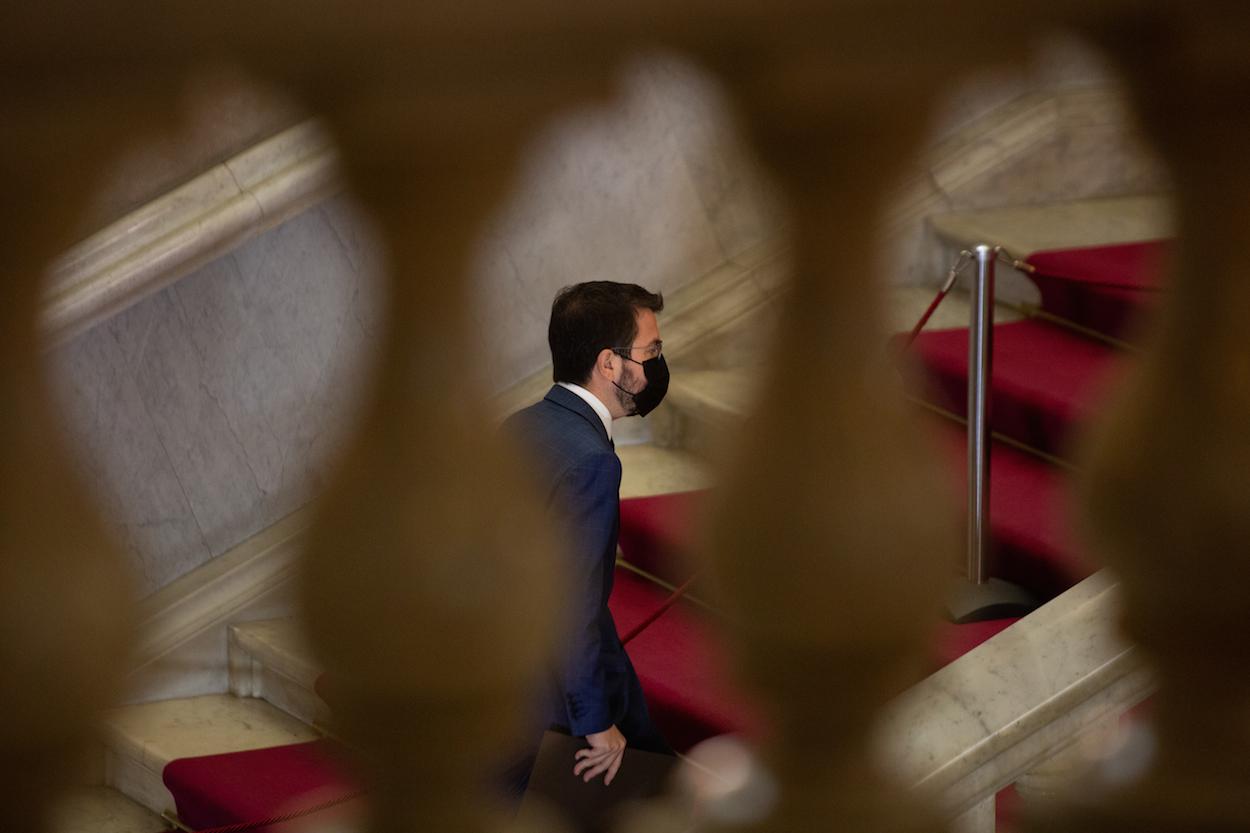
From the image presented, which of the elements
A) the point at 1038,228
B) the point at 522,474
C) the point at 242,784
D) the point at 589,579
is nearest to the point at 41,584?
the point at 522,474

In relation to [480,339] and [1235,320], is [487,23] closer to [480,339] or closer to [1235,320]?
[480,339]

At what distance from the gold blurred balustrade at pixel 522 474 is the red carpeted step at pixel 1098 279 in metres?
2.63

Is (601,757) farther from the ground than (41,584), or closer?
closer

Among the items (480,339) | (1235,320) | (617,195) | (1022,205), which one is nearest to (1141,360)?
(1235,320)

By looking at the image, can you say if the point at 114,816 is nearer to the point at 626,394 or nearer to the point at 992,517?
the point at 626,394

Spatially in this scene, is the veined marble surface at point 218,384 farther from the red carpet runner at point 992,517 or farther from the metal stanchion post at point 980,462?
the metal stanchion post at point 980,462

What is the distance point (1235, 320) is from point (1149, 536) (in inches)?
4.2

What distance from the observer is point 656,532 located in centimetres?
337

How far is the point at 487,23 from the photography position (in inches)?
23.2

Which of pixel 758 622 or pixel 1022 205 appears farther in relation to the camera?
pixel 1022 205

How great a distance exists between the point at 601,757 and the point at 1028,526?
0.93 m

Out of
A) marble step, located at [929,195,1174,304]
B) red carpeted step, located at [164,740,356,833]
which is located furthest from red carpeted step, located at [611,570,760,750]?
marble step, located at [929,195,1174,304]

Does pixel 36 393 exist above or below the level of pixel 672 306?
above

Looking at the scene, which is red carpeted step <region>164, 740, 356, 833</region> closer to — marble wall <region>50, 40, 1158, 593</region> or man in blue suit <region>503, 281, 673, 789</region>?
marble wall <region>50, 40, 1158, 593</region>
